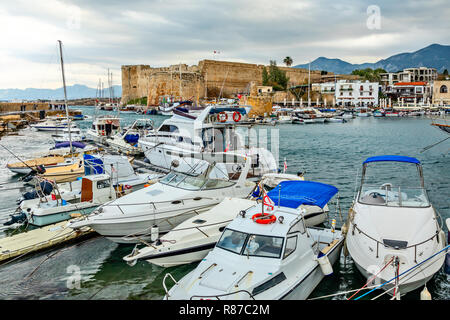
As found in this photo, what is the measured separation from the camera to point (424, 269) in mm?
6332

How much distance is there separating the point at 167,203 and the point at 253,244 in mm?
3588

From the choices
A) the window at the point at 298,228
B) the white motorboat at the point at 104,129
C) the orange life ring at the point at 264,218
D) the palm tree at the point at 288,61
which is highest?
the palm tree at the point at 288,61

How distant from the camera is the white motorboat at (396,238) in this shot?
249 inches

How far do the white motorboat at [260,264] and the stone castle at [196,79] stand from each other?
217 feet

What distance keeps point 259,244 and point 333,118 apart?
61476mm

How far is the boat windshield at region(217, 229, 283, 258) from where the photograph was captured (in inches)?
235

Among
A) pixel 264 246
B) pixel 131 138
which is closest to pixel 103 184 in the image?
pixel 264 246

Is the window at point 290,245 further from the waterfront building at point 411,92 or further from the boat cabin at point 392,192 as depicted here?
the waterfront building at point 411,92

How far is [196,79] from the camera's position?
81.5 metres

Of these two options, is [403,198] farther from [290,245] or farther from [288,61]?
[288,61]

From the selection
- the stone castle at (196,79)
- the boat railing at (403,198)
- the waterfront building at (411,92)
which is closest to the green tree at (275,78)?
the stone castle at (196,79)

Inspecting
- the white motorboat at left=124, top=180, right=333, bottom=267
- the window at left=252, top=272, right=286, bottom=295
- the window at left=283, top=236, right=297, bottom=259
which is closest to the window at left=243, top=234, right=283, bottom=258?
the window at left=283, top=236, right=297, bottom=259

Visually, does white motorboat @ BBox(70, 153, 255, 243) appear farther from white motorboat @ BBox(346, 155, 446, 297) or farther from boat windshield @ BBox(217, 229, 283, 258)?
white motorboat @ BBox(346, 155, 446, 297)
